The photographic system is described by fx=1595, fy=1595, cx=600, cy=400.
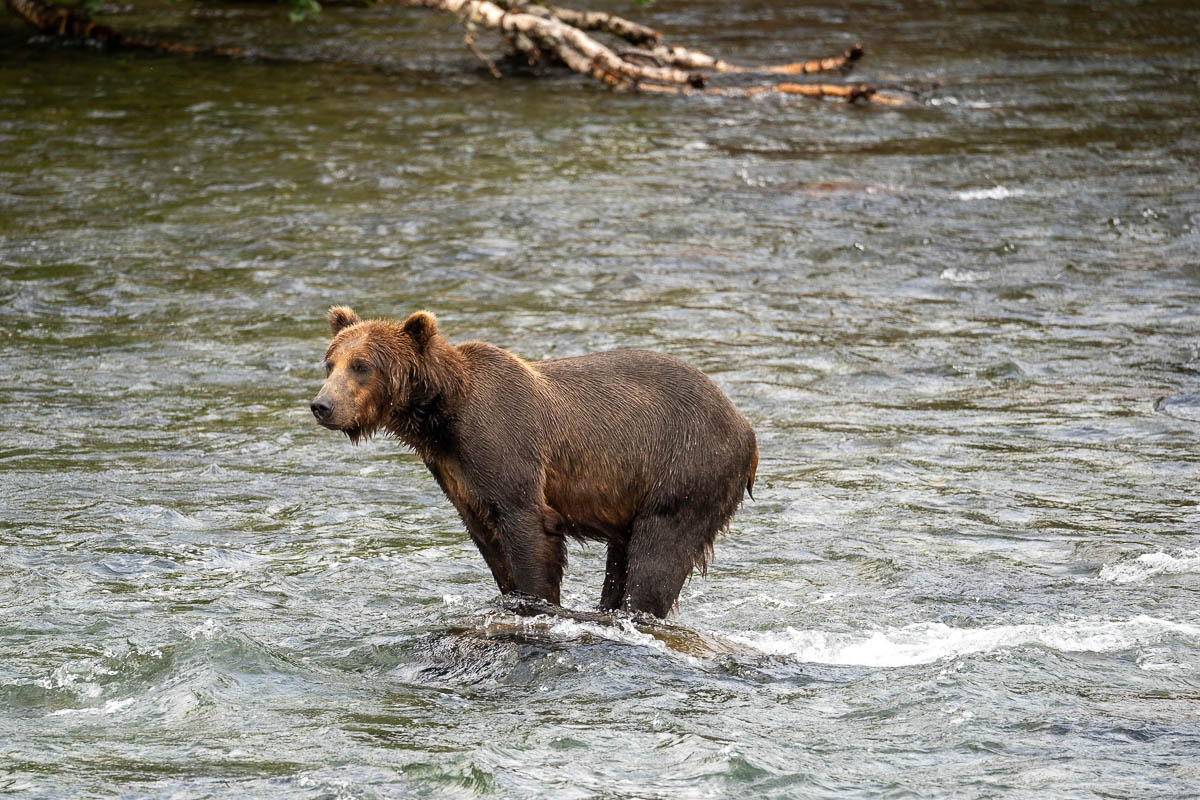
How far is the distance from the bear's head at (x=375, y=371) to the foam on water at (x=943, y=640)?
186 cm

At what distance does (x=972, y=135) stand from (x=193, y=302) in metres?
9.66

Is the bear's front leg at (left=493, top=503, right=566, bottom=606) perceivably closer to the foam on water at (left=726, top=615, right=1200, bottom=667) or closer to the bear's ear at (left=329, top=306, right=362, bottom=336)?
the foam on water at (left=726, top=615, right=1200, bottom=667)

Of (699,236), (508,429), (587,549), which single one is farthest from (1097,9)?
(508,429)

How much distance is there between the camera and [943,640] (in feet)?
23.0

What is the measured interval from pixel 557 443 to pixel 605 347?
4.96 metres

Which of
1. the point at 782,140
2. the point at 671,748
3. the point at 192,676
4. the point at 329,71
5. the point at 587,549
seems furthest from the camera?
the point at 329,71

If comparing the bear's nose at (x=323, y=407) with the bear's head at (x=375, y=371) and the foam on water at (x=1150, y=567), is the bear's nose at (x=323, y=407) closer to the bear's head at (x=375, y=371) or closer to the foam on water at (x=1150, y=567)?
the bear's head at (x=375, y=371)

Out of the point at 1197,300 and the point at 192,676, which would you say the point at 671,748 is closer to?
the point at 192,676

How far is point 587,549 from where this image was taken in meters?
8.82

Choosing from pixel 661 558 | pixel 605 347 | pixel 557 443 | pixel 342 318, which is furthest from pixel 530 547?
pixel 605 347

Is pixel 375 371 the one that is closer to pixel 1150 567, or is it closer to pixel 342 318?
pixel 342 318

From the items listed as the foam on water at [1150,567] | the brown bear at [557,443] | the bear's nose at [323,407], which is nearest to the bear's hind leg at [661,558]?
the brown bear at [557,443]

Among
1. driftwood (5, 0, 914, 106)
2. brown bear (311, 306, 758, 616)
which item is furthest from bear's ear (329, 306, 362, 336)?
driftwood (5, 0, 914, 106)

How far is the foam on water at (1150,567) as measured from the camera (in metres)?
7.74
